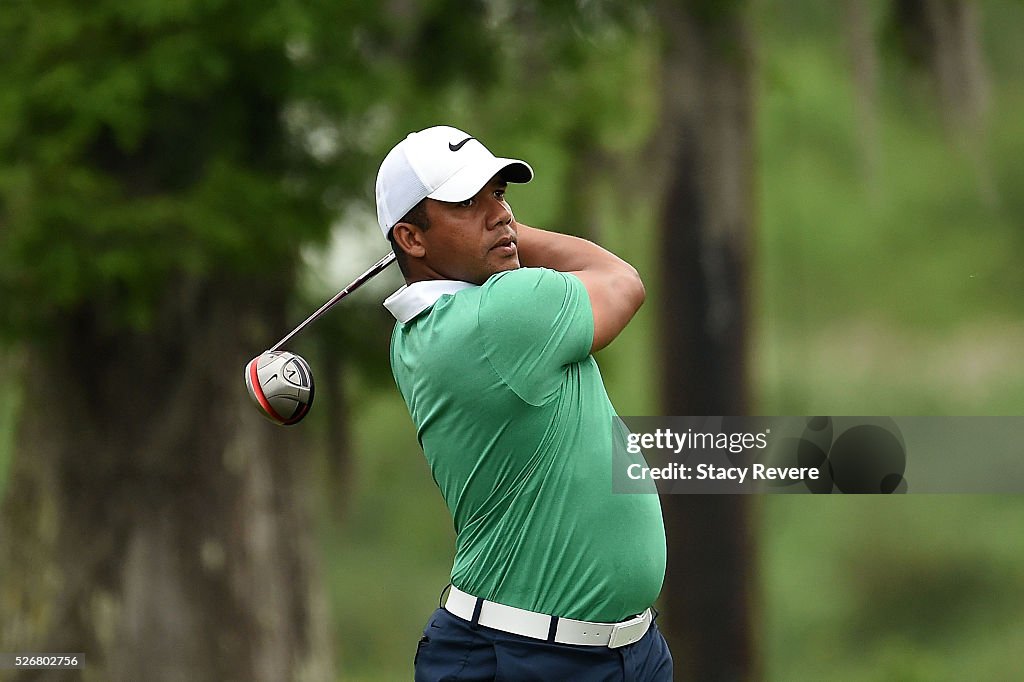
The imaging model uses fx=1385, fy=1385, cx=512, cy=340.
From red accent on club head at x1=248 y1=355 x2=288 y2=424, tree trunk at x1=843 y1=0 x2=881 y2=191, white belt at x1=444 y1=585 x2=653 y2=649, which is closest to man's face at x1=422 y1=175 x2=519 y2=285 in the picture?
red accent on club head at x1=248 y1=355 x2=288 y2=424

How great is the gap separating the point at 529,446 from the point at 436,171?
67 cm

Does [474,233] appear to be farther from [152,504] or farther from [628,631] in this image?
[152,504]

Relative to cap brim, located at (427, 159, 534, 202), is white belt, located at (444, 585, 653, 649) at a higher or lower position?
lower

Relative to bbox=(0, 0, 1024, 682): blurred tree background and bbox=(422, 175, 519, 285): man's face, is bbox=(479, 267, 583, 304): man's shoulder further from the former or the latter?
bbox=(0, 0, 1024, 682): blurred tree background

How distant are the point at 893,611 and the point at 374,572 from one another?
7093mm

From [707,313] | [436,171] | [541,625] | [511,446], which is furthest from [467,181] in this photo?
[707,313]

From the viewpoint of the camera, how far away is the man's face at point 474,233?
10.6 ft

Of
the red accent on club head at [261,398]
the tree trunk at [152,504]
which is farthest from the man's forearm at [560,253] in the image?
the tree trunk at [152,504]

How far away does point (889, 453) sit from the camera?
19.7ft

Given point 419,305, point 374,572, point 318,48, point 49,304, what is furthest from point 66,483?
point 374,572

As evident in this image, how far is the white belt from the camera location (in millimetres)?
3205

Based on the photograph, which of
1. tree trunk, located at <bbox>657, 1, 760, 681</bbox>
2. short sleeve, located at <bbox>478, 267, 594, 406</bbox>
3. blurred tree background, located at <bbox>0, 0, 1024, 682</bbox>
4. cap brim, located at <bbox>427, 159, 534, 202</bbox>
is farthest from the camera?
tree trunk, located at <bbox>657, 1, 760, 681</bbox>

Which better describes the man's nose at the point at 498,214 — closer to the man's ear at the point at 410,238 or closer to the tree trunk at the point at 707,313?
the man's ear at the point at 410,238

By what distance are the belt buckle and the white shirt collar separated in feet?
2.86
